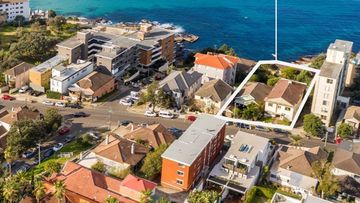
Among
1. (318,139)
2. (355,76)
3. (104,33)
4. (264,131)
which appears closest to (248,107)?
(264,131)

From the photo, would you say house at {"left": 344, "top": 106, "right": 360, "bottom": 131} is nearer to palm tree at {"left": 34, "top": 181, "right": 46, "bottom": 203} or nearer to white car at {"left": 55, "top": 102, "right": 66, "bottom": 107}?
white car at {"left": 55, "top": 102, "right": 66, "bottom": 107}

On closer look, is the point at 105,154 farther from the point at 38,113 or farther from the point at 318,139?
Result: the point at 318,139

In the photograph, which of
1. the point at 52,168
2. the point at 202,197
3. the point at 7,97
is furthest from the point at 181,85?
the point at 202,197

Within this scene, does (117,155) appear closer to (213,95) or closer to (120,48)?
(213,95)

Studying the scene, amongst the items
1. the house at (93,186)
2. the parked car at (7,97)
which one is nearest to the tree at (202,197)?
the house at (93,186)

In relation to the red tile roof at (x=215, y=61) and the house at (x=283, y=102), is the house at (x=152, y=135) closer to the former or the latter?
the house at (x=283, y=102)

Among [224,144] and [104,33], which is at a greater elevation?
[104,33]
